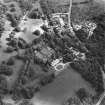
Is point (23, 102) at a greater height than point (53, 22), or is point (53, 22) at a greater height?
point (53, 22)

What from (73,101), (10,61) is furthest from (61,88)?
(10,61)

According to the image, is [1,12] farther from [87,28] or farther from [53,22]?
[87,28]

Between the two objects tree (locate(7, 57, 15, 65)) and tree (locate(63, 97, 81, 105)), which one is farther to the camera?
tree (locate(7, 57, 15, 65))

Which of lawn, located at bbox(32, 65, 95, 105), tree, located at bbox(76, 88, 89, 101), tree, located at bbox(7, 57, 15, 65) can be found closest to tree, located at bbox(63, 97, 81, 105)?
tree, located at bbox(76, 88, 89, 101)

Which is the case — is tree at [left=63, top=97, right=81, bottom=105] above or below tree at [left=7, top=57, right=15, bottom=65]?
below

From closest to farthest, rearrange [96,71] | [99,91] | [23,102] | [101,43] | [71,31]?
[23,102]
[99,91]
[96,71]
[101,43]
[71,31]

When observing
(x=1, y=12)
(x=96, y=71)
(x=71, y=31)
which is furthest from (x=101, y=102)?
(x=1, y=12)

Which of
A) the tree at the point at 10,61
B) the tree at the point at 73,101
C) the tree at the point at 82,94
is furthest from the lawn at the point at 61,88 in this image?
the tree at the point at 10,61

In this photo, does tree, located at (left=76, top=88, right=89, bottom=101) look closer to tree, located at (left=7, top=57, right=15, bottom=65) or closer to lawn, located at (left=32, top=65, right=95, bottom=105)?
lawn, located at (left=32, top=65, right=95, bottom=105)
